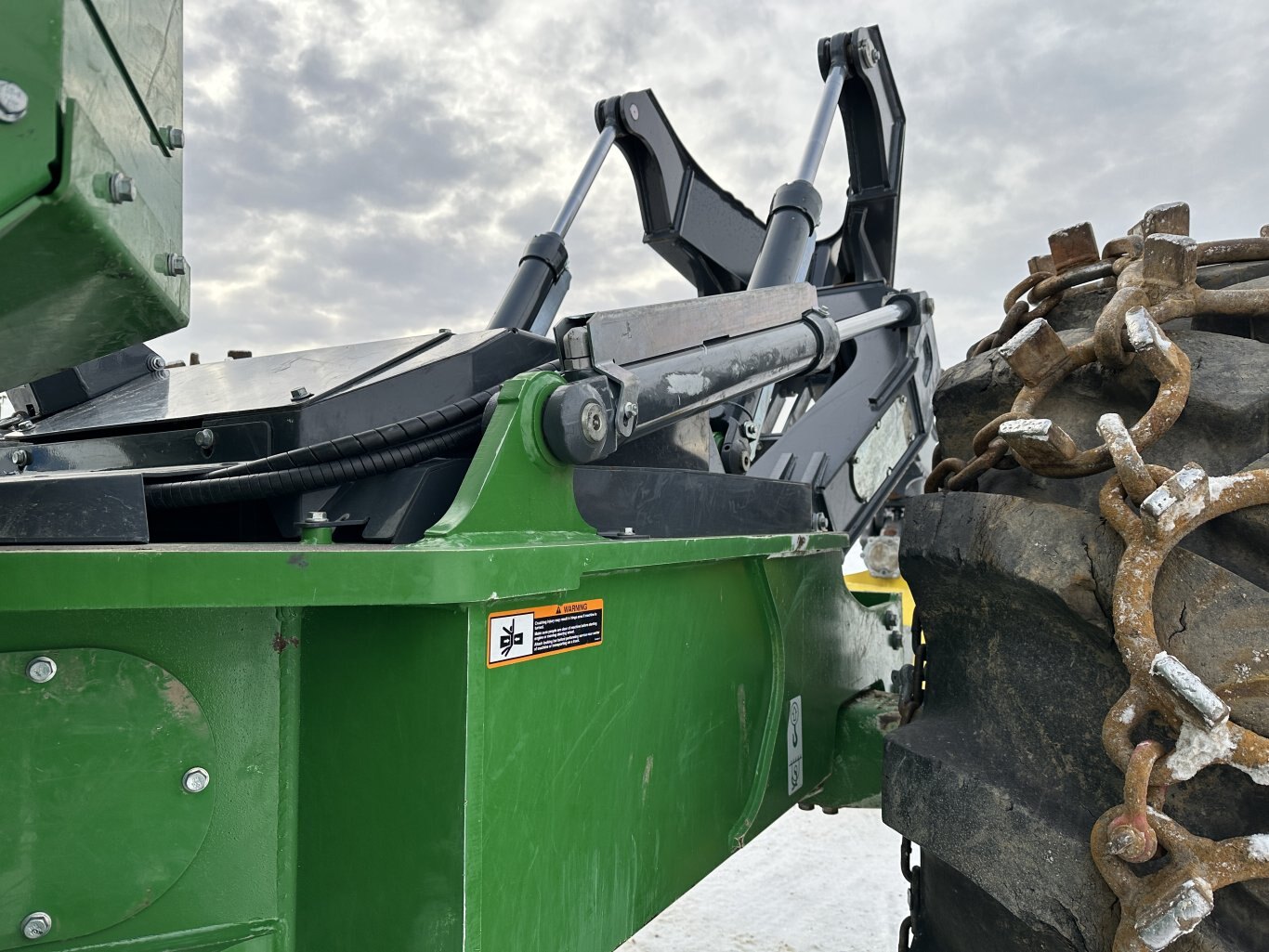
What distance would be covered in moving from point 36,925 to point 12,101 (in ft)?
2.73

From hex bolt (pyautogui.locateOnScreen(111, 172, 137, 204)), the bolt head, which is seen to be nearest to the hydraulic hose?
the bolt head

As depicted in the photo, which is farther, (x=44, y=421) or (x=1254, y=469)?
(x=44, y=421)

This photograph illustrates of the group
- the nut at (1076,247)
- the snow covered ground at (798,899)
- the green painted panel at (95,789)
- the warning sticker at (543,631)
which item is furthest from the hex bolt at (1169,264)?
the snow covered ground at (798,899)

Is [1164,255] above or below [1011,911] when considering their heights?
above

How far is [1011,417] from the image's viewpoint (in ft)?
4.58

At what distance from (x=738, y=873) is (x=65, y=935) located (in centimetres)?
222

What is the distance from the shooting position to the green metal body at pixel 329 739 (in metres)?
0.98

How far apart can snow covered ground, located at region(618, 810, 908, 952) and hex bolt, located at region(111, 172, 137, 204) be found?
2106mm

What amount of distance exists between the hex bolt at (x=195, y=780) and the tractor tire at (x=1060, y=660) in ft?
3.13

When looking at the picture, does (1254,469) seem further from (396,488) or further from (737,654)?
(396,488)

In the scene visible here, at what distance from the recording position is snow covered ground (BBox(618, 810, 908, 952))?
2.46m

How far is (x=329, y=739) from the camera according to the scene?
1.13 meters

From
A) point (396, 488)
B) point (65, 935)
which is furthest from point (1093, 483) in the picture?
point (65, 935)

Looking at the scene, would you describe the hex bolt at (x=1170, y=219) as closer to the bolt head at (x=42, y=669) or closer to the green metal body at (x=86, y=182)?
the green metal body at (x=86, y=182)
